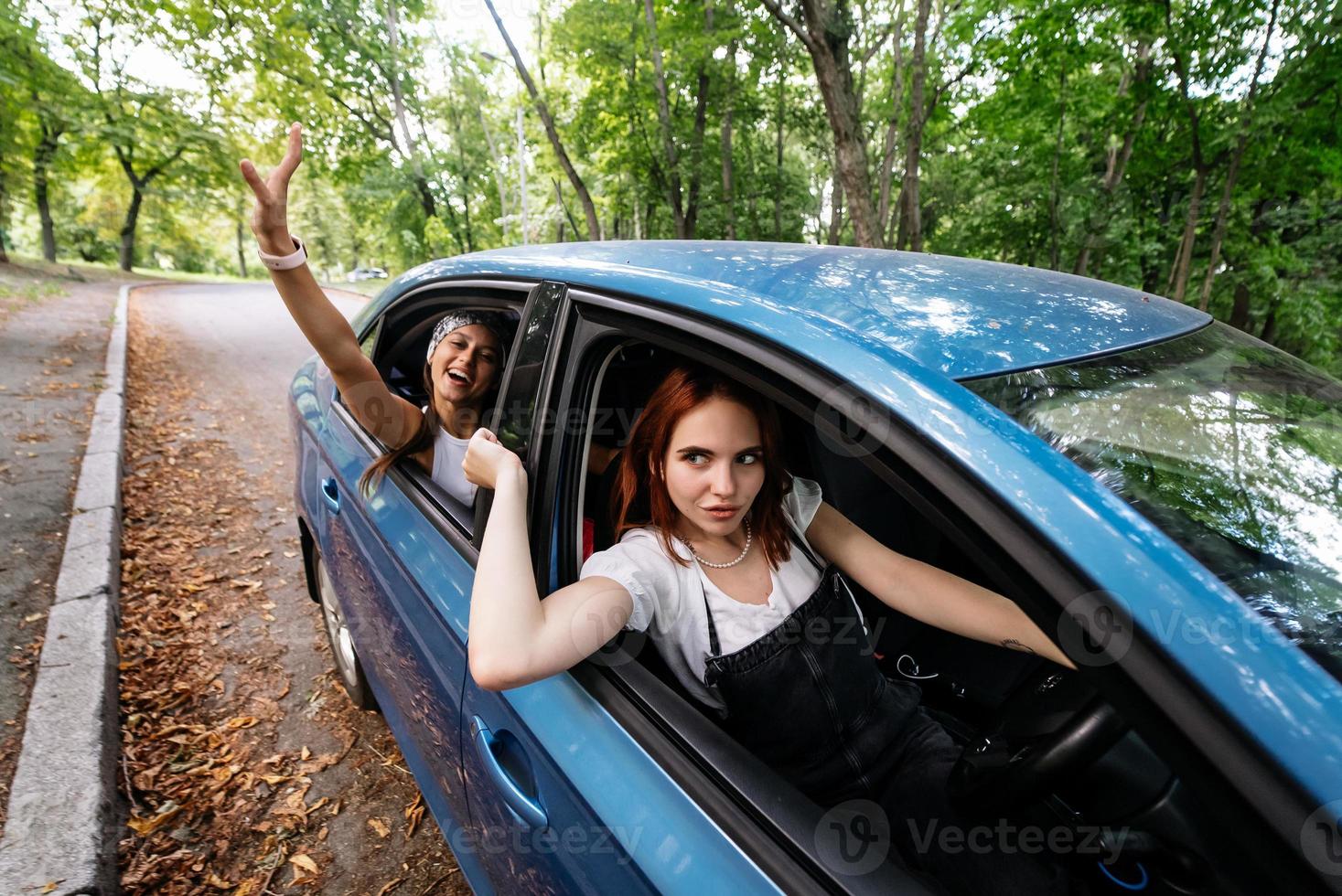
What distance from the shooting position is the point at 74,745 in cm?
212

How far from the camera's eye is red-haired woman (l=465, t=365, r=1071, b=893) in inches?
42.3

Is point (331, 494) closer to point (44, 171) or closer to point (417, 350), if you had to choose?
point (417, 350)

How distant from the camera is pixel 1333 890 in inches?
19.8

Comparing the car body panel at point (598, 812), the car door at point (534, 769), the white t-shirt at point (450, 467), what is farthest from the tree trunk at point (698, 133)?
the car body panel at point (598, 812)

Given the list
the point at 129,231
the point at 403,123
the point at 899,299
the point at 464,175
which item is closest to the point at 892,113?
the point at 899,299

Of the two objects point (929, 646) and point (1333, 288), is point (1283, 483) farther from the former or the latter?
point (1333, 288)

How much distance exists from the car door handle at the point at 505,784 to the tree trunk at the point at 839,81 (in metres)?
6.28

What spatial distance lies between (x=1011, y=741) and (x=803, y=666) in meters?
0.37

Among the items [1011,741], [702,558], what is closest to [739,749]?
[702,558]

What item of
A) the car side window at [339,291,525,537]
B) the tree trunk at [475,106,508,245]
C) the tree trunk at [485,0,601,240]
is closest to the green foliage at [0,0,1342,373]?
the tree trunk at [485,0,601,240]

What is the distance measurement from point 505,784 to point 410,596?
23.5 inches

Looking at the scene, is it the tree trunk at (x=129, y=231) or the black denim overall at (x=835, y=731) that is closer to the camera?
the black denim overall at (x=835, y=731)

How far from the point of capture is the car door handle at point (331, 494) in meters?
2.11

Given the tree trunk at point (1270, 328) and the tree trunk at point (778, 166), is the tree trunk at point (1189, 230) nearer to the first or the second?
the tree trunk at point (1270, 328)
